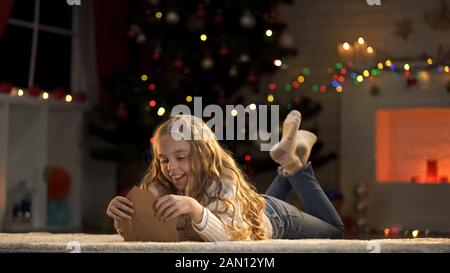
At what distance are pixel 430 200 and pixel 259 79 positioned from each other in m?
1.21

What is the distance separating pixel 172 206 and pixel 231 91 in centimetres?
365

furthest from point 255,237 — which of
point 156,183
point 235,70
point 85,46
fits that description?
point 85,46

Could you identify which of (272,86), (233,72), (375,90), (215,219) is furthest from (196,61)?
(215,219)

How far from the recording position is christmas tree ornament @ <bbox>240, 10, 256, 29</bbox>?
5.59 meters

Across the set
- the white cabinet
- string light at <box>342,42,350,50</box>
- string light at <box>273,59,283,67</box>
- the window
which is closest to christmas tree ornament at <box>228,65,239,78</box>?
string light at <box>273,59,283,67</box>

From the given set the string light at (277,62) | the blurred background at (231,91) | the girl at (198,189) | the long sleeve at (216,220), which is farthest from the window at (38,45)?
the long sleeve at (216,220)

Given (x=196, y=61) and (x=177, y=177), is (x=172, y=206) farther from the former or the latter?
(x=196, y=61)

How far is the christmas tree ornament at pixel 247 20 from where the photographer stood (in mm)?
5586

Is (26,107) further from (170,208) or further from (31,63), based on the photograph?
(170,208)

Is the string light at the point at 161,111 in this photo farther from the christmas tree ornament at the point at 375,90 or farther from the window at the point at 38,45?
the christmas tree ornament at the point at 375,90

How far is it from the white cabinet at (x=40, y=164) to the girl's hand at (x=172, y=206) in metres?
3.54

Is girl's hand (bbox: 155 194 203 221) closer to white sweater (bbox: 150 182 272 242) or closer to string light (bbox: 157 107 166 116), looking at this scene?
white sweater (bbox: 150 182 272 242)

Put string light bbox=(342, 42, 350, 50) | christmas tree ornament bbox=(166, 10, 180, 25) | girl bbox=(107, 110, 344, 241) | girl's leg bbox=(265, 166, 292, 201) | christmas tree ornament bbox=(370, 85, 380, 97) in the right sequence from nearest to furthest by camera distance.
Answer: girl bbox=(107, 110, 344, 241) < girl's leg bbox=(265, 166, 292, 201) < christmas tree ornament bbox=(166, 10, 180, 25) < christmas tree ornament bbox=(370, 85, 380, 97) < string light bbox=(342, 42, 350, 50)
